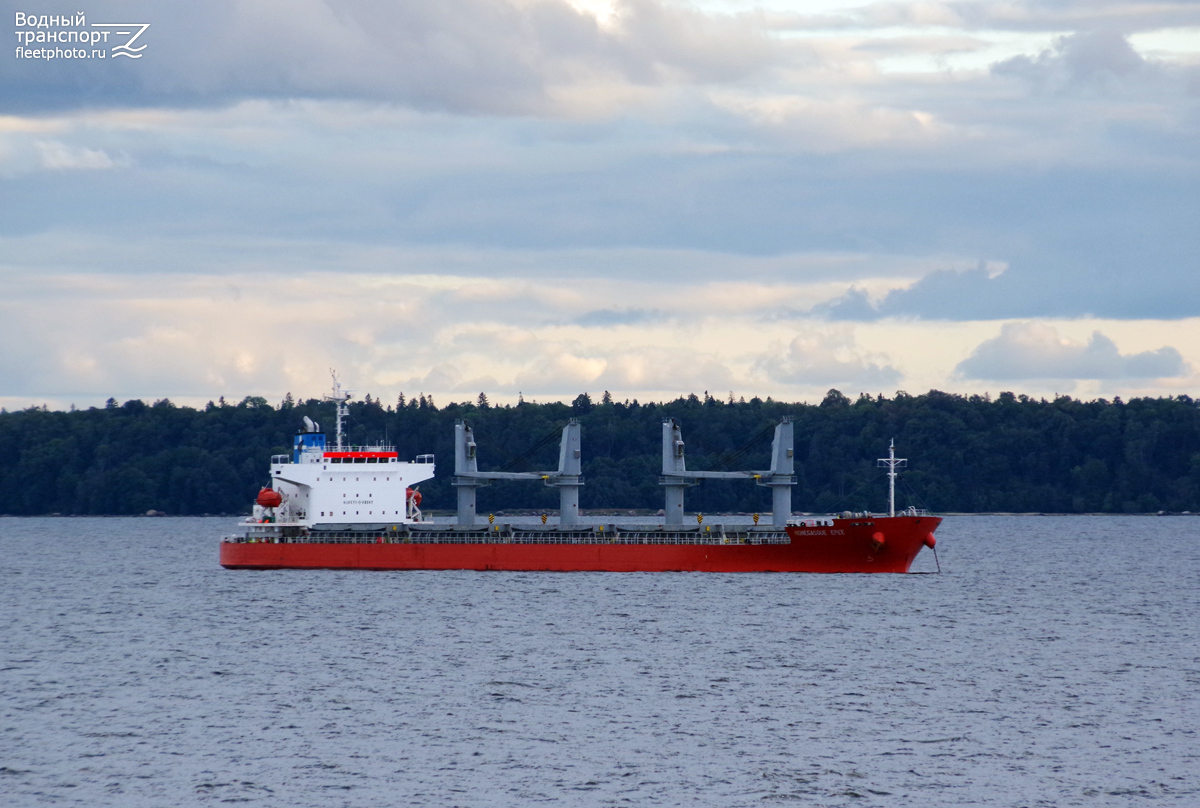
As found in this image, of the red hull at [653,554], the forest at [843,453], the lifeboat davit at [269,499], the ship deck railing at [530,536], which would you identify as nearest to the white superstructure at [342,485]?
the lifeboat davit at [269,499]

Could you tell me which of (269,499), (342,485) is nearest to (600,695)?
(342,485)

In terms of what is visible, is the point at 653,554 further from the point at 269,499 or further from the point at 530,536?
the point at 269,499

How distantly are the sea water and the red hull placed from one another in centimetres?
126

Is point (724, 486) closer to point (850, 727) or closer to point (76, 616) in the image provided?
point (76, 616)

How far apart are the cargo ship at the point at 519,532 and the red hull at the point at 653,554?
51 millimetres

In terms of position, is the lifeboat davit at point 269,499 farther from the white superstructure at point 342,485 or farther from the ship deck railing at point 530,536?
the ship deck railing at point 530,536

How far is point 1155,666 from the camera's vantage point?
46.4 meters

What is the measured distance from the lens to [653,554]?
7162cm

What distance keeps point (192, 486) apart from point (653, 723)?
168394mm

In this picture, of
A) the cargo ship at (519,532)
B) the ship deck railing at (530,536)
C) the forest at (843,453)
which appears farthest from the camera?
the forest at (843,453)

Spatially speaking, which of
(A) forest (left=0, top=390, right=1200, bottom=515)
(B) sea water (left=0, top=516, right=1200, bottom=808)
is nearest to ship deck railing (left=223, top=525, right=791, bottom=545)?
(B) sea water (left=0, top=516, right=1200, bottom=808)

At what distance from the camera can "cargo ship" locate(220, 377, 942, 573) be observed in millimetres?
69062

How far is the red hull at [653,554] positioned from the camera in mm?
67812

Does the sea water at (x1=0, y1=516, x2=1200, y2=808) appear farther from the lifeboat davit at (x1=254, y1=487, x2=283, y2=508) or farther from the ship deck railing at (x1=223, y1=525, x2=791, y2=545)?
the lifeboat davit at (x1=254, y1=487, x2=283, y2=508)
